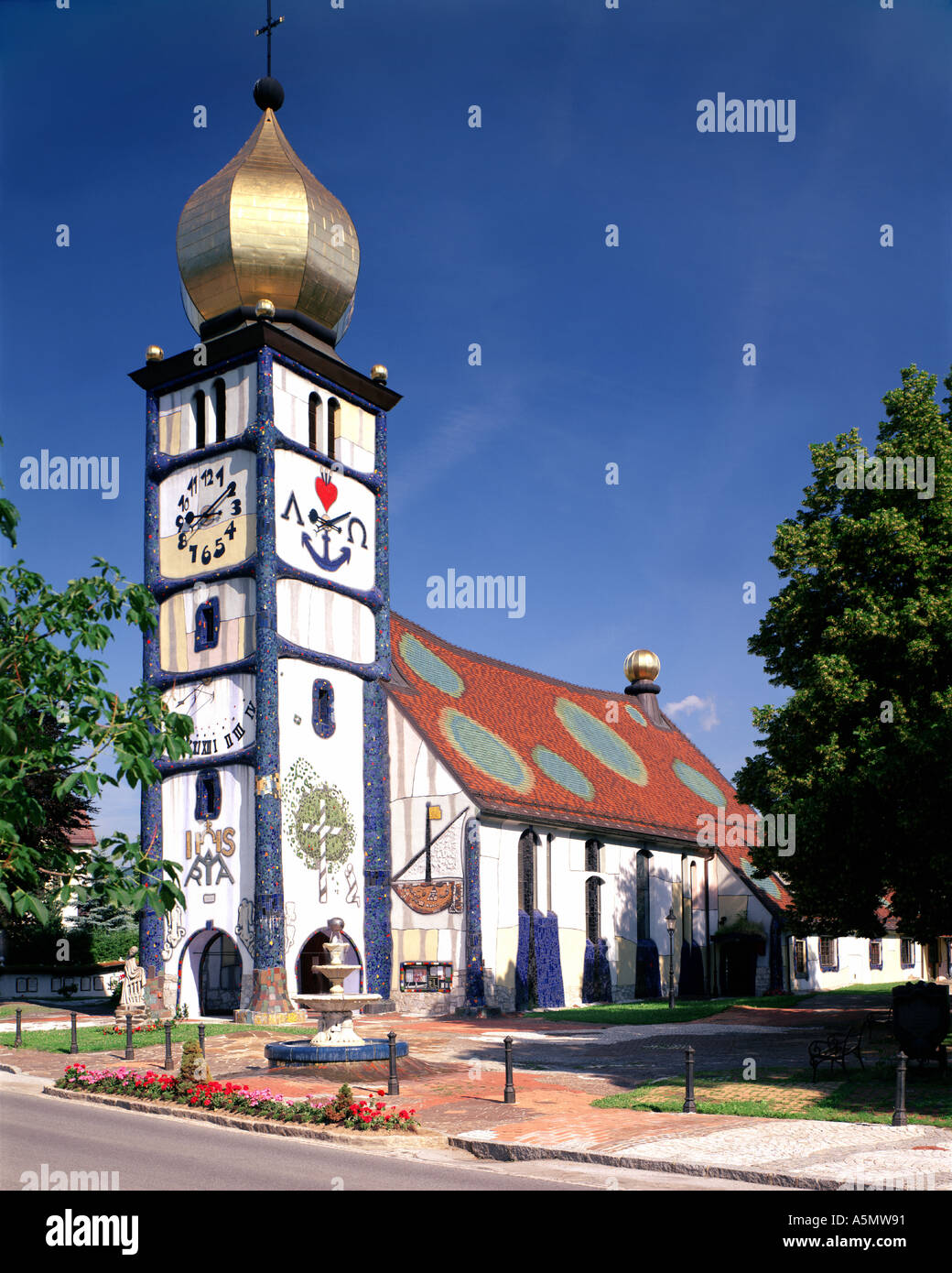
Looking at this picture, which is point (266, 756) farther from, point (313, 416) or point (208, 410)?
point (208, 410)

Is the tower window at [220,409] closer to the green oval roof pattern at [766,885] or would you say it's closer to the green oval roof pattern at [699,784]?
the green oval roof pattern at [766,885]

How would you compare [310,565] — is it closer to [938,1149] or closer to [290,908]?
[290,908]

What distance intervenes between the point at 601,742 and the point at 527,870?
12.6m

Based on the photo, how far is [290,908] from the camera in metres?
32.2

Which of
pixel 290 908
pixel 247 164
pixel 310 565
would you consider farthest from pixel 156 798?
pixel 247 164

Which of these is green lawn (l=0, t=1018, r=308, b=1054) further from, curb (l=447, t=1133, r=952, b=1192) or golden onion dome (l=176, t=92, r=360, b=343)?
golden onion dome (l=176, t=92, r=360, b=343)

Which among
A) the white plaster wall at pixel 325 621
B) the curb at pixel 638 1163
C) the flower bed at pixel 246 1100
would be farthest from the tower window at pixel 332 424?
the curb at pixel 638 1163

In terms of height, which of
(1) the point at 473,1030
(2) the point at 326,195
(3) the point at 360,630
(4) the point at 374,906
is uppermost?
(2) the point at 326,195

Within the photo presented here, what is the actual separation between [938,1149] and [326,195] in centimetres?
3202

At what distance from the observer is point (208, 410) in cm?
3600

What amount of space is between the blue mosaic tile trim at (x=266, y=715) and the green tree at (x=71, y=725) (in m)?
23.4

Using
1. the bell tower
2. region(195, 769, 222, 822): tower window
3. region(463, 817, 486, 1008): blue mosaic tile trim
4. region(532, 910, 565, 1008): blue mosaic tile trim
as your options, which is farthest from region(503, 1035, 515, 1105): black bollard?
region(532, 910, 565, 1008): blue mosaic tile trim
